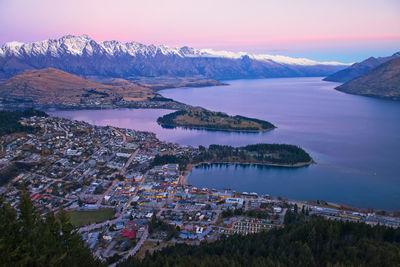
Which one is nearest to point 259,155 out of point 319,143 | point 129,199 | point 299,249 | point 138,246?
point 319,143

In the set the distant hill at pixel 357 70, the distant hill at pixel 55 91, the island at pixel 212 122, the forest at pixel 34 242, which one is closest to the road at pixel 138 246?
the forest at pixel 34 242

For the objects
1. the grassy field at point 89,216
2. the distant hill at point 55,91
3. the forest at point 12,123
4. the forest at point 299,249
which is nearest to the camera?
the forest at point 299,249

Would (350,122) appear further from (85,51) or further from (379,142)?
(85,51)

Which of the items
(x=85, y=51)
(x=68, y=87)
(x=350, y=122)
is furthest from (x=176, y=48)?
(x=350, y=122)

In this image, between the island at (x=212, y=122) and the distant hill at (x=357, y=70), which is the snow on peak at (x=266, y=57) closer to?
the distant hill at (x=357, y=70)

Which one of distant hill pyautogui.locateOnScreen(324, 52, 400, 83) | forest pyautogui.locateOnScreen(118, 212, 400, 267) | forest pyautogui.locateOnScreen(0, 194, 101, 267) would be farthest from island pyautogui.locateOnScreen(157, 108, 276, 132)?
distant hill pyautogui.locateOnScreen(324, 52, 400, 83)
